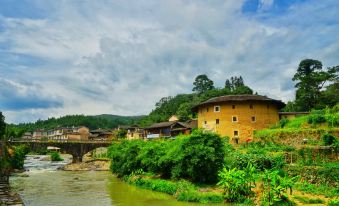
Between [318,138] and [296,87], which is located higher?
[296,87]

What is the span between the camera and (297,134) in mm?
34562

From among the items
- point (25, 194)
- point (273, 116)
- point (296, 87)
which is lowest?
point (25, 194)

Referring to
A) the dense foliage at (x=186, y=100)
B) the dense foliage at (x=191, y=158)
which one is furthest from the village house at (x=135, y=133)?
the dense foliage at (x=191, y=158)

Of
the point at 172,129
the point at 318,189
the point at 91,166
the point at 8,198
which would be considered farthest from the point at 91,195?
the point at 172,129

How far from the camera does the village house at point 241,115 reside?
44562 mm

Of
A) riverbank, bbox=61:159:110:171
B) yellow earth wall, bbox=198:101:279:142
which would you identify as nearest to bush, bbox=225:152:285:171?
yellow earth wall, bbox=198:101:279:142

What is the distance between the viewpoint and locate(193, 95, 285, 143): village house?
4456 centimetres

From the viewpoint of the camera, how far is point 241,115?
146 feet

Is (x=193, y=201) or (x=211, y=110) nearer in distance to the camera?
(x=193, y=201)

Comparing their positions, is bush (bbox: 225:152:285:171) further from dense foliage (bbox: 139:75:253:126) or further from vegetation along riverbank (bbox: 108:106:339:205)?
dense foliage (bbox: 139:75:253:126)

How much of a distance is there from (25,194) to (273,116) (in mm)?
31494

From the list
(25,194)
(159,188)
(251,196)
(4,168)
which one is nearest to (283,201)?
(251,196)

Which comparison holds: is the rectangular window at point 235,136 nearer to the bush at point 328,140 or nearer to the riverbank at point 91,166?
the bush at point 328,140

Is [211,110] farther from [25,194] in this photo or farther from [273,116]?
[25,194]
